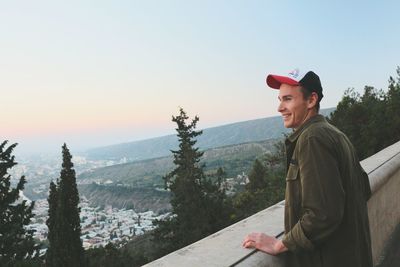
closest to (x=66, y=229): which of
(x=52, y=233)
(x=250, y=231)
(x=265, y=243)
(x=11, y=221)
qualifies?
(x=52, y=233)

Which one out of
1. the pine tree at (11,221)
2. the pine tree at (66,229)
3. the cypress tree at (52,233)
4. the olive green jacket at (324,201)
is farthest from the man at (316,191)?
the pine tree at (11,221)

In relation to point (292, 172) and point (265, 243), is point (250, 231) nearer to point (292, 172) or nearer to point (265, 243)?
point (265, 243)

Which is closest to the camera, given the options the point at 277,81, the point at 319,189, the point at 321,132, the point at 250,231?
the point at 319,189

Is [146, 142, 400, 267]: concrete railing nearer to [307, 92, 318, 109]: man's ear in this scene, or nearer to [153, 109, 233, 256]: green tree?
[307, 92, 318, 109]: man's ear

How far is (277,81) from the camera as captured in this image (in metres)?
2.37

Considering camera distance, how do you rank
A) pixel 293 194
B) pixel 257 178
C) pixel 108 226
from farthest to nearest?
pixel 108 226
pixel 257 178
pixel 293 194

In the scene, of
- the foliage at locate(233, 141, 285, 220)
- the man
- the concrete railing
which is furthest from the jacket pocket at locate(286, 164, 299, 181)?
the foliage at locate(233, 141, 285, 220)

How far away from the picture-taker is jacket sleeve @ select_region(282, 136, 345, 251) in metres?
1.95

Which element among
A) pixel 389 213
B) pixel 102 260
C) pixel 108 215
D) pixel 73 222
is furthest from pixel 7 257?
pixel 108 215

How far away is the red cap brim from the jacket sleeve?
1.32 ft

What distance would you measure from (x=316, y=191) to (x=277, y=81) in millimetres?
752

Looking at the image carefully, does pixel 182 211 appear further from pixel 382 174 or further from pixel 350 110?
pixel 382 174

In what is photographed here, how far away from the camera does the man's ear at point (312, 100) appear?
2.28 metres

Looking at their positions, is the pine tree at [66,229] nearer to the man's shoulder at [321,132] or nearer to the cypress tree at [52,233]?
the cypress tree at [52,233]
